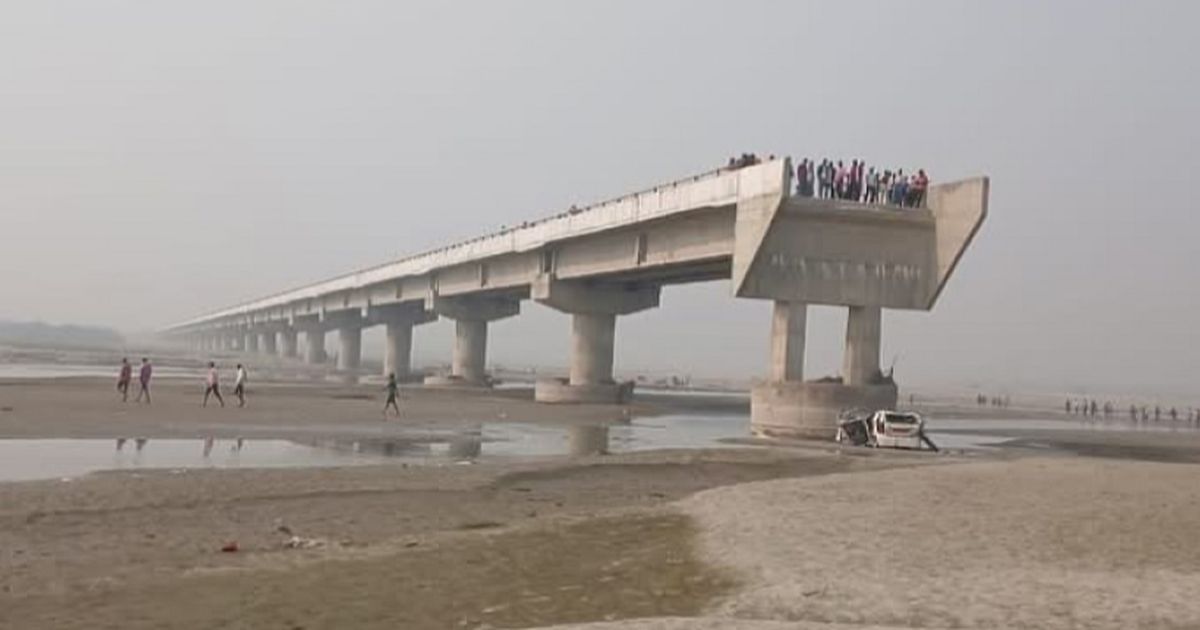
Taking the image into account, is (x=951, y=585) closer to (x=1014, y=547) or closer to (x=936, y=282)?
(x=1014, y=547)

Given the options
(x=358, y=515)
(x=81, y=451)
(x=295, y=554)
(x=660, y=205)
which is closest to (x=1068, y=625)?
(x=295, y=554)

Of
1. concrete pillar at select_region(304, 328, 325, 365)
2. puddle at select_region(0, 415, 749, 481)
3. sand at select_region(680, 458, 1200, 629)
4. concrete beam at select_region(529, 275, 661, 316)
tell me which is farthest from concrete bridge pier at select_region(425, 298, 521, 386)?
concrete pillar at select_region(304, 328, 325, 365)

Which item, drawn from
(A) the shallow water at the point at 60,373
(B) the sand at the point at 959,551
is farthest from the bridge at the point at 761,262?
(A) the shallow water at the point at 60,373

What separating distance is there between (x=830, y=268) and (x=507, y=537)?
26.7 meters

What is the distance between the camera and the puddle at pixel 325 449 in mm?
23094

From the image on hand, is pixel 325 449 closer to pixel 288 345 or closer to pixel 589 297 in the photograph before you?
pixel 589 297

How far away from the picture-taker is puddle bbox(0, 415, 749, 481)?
909 inches

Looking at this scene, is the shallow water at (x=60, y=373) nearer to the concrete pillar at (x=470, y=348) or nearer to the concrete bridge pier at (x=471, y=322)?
the concrete bridge pier at (x=471, y=322)

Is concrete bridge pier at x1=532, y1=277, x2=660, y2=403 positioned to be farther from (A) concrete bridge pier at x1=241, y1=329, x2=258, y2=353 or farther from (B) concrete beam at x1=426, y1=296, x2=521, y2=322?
(A) concrete bridge pier at x1=241, y1=329, x2=258, y2=353

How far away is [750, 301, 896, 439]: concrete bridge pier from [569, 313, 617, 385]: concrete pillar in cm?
2102

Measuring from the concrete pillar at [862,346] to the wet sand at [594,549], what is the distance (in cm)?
1414

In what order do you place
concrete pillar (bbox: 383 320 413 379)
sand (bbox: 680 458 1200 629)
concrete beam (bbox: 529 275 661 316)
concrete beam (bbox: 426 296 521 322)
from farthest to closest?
1. concrete pillar (bbox: 383 320 413 379)
2. concrete beam (bbox: 426 296 521 322)
3. concrete beam (bbox: 529 275 661 316)
4. sand (bbox: 680 458 1200 629)

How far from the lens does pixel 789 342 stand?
39219 mm

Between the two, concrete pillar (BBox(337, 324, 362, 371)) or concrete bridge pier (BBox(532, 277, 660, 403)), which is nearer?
concrete bridge pier (BBox(532, 277, 660, 403))
